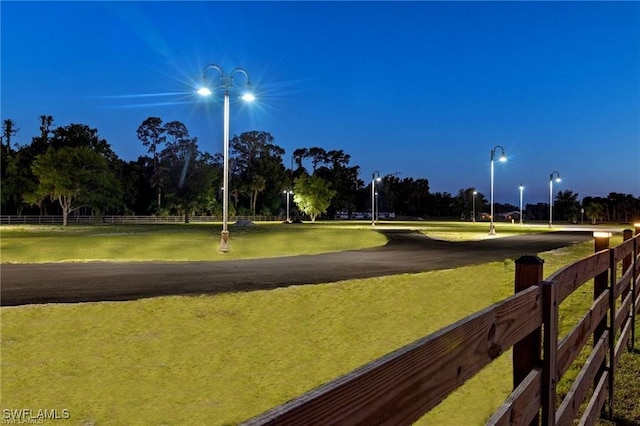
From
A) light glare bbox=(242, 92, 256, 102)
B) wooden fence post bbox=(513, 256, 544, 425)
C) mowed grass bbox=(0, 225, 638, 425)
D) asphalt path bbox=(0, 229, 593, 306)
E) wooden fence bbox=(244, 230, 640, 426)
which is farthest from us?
light glare bbox=(242, 92, 256, 102)

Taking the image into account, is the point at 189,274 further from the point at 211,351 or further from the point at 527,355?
the point at 527,355

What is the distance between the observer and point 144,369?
20.1ft

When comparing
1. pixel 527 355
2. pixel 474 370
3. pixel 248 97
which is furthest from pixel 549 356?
pixel 248 97

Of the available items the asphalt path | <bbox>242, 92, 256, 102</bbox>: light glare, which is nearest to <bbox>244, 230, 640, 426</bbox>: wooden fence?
the asphalt path

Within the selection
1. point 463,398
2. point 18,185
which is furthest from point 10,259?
point 18,185

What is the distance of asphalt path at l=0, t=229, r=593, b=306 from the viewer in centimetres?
1073

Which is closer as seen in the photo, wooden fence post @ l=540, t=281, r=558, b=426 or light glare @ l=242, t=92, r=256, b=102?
wooden fence post @ l=540, t=281, r=558, b=426

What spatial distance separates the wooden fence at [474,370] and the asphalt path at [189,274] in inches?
358

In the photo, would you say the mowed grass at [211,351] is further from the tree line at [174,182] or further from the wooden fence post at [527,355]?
the tree line at [174,182]

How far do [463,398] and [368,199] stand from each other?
416ft

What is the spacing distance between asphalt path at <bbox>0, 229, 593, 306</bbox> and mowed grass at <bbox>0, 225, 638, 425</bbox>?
1258 mm

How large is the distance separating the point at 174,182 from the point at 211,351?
71603mm

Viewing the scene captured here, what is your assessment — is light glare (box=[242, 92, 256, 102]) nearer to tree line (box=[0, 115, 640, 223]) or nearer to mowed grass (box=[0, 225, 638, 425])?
mowed grass (box=[0, 225, 638, 425])

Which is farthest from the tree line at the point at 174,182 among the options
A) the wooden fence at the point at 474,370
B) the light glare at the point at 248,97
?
the wooden fence at the point at 474,370
